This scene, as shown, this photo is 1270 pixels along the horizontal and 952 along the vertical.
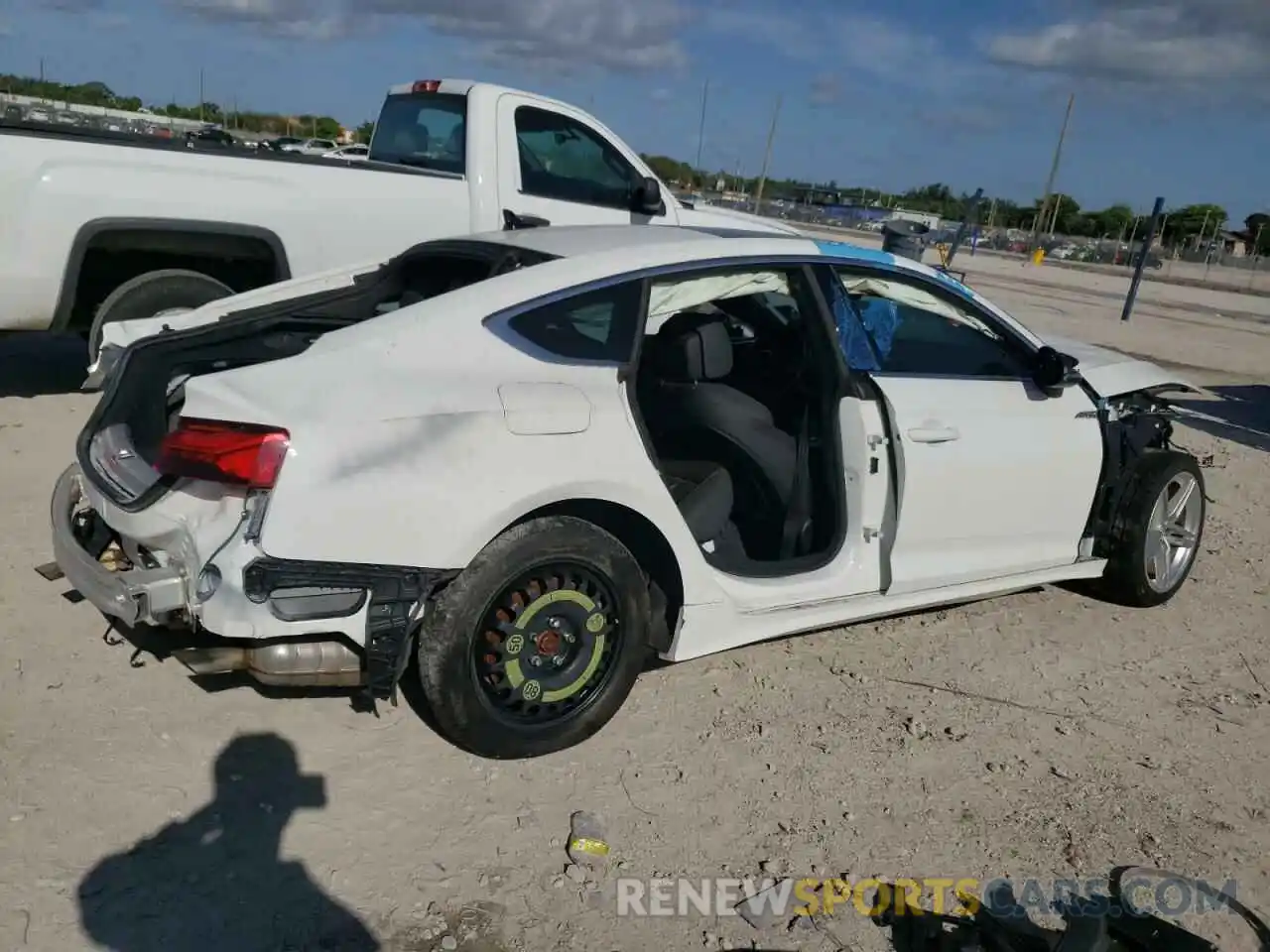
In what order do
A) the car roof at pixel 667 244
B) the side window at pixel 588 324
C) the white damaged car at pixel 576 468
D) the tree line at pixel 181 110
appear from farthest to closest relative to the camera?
the tree line at pixel 181 110 < the car roof at pixel 667 244 < the side window at pixel 588 324 < the white damaged car at pixel 576 468

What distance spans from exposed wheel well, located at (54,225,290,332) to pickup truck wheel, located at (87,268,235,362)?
0.44 ft

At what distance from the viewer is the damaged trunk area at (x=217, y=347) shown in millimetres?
3473

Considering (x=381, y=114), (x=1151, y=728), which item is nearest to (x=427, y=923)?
(x=1151, y=728)

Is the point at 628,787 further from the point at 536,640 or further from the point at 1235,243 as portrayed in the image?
the point at 1235,243

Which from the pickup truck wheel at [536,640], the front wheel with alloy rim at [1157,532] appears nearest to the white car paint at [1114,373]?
the front wheel with alloy rim at [1157,532]

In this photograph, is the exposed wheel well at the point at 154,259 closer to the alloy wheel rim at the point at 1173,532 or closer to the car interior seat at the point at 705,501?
the car interior seat at the point at 705,501

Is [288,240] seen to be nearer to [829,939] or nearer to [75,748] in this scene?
[75,748]

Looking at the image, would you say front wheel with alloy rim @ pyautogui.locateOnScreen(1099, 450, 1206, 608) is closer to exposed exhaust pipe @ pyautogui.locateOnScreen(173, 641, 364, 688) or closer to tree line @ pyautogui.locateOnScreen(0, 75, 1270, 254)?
exposed exhaust pipe @ pyautogui.locateOnScreen(173, 641, 364, 688)

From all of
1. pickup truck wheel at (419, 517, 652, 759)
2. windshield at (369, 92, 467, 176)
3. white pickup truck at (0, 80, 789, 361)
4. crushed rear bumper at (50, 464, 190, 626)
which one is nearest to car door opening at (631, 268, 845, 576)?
pickup truck wheel at (419, 517, 652, 759)

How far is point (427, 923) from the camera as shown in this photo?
2719 mm

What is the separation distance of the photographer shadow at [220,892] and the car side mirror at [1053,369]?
3243mm

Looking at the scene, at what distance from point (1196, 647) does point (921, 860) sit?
2.47 metres

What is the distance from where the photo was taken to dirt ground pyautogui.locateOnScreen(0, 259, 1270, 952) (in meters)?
2.76

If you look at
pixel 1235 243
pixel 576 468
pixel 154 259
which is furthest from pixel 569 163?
pixel 1235 243
